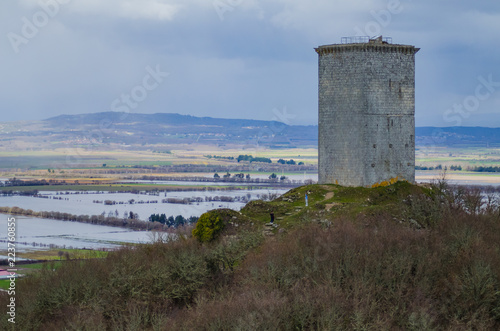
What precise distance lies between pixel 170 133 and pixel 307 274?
138910 millimetres

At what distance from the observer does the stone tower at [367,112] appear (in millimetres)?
36281

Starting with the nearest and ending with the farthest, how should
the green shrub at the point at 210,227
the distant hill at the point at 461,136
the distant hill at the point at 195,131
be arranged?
the green shrub at the point at 210,227
the distant hill at the point at 461,136
the distant hill at the point at 195,131

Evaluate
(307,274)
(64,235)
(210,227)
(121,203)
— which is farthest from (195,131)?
(307,274)

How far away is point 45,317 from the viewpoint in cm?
2936

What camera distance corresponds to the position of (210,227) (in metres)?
33.3

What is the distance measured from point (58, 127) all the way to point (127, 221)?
45.8 metres

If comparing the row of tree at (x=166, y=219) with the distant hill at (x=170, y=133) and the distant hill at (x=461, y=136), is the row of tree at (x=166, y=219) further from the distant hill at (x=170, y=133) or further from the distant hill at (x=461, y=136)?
the distant hill at (x=461, y=136)

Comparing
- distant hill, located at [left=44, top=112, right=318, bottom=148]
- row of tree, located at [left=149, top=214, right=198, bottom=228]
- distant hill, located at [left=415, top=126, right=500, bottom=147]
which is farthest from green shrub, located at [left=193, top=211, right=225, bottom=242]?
distant hill, located at [left=44, top=112, right=318, bottom=148]

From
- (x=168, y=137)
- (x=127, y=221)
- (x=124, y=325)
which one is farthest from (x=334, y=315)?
(x=168, y=137)

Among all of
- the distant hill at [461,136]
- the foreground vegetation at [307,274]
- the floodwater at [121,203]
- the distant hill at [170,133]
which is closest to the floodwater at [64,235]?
the floodwater at [121,203]

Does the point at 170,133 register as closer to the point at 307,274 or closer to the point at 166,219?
the point at 166,219

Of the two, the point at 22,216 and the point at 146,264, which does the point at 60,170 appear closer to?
the point at 22,216

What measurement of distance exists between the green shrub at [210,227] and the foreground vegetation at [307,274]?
0.04m

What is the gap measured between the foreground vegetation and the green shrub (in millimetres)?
44
